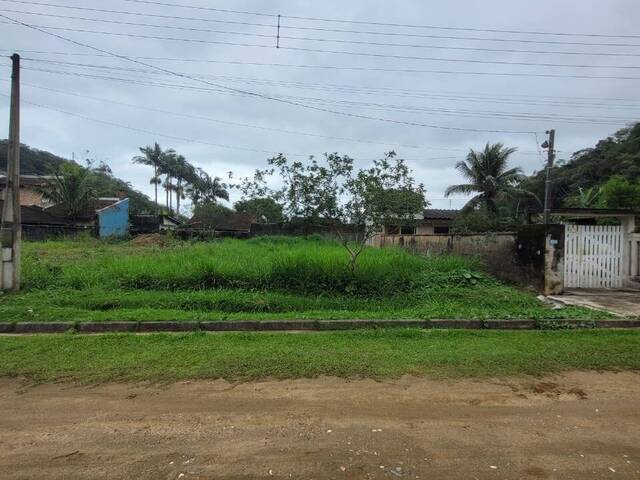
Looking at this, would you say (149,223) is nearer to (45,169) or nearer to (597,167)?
(45,169)

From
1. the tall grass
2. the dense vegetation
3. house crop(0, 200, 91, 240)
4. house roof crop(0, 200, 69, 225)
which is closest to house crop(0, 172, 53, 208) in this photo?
house roof crop(0, 200, 69, 225)

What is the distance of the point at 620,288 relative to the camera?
11.2 m

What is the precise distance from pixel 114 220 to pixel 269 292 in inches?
1222

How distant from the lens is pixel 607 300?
371 inches

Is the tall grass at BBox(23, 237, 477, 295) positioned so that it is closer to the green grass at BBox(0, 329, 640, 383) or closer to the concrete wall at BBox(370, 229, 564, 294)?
the concrete wall at BBox(370, 229, 564, 294)

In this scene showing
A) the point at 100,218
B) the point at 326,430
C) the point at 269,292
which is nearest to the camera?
the point at 326,430

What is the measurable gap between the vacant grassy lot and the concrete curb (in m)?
0.25

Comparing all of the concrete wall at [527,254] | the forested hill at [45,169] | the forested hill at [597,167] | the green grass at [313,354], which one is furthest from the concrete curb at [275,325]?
the forested hill at [45,169]

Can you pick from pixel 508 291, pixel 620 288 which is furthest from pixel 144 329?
pixel 620 288

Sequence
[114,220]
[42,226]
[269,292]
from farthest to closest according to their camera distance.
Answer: [114,220] → [42,226] → [269,292]

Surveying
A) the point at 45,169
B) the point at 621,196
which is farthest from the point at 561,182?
the point at 45,169

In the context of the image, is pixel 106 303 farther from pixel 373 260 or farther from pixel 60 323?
pixel 373 260

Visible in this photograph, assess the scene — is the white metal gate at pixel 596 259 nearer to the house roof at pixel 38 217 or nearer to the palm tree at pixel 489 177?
the palm tree at pixel 489 177

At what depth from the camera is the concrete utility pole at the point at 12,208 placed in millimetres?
9023
